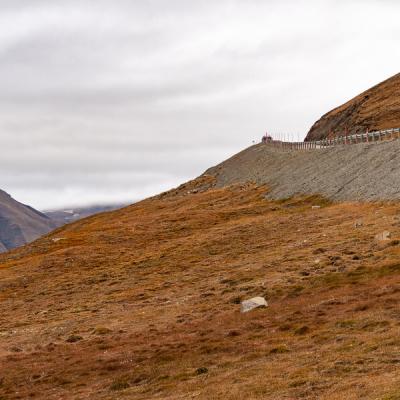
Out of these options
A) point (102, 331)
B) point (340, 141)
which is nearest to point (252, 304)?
point (102, 331)

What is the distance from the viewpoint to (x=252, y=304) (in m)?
38.8

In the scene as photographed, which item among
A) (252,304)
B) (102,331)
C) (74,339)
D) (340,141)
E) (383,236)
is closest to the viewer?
(252,304)

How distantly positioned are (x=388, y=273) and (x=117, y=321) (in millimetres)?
18732

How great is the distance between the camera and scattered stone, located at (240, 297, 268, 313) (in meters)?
38.4

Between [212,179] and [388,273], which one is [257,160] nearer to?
[212,179]

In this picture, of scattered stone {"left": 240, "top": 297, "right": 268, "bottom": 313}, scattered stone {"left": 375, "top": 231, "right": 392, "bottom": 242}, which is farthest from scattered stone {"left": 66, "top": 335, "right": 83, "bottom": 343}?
scattered stone {"left": 375, "top": 231, "right": 392, "bottom": 242}

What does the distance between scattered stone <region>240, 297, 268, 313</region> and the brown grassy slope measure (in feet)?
2.06

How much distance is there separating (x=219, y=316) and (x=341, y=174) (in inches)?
2075

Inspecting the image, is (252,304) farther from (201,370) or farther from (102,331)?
(201,370)

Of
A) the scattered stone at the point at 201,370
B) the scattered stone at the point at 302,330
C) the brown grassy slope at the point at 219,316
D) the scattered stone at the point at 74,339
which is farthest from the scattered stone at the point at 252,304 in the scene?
the scattered stone at the point at 201,370

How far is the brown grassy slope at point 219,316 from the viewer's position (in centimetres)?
2455

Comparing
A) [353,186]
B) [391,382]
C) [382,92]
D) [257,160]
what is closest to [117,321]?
[391,382]

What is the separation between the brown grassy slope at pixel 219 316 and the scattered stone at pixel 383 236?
1.08 metres

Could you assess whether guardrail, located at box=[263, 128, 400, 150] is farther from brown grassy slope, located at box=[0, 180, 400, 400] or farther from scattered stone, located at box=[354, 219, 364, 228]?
scattered stone, located at box=[354, 219, 364, 228]
